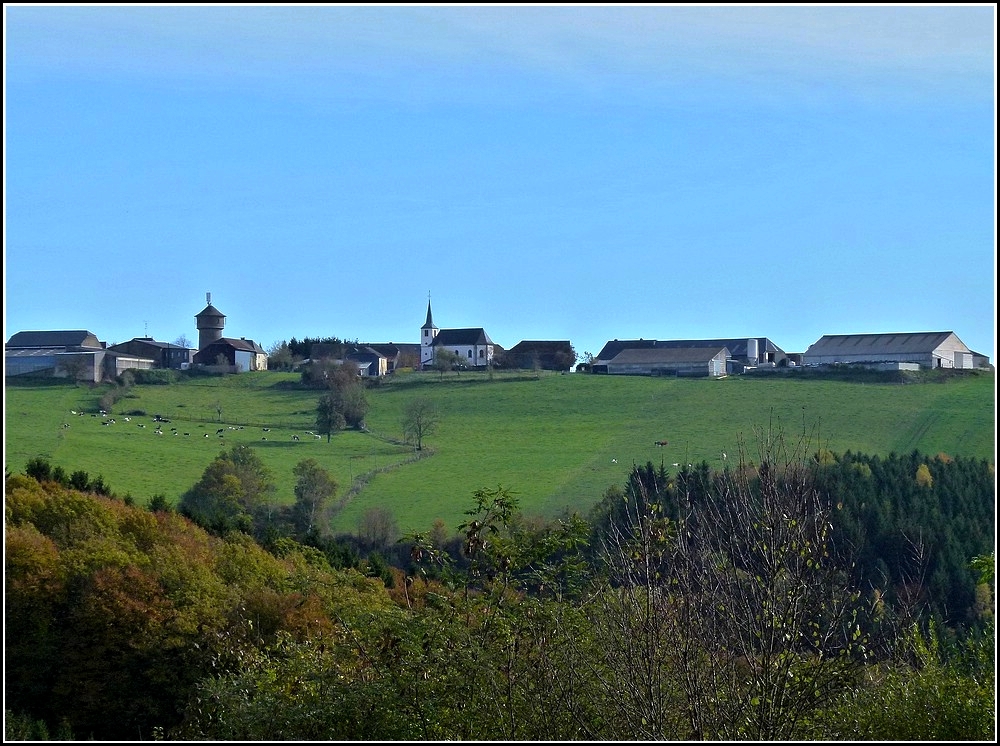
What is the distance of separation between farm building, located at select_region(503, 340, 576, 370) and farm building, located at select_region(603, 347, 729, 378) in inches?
126

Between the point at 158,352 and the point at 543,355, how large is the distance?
24429 mm

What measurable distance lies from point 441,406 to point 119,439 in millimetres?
14513

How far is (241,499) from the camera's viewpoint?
39.8 metres

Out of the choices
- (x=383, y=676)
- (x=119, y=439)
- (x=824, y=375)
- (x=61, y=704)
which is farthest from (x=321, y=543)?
(x=824, y=375)

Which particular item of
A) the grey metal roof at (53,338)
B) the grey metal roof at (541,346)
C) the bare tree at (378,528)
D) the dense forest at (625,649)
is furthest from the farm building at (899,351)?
the dense forest at (625,649)

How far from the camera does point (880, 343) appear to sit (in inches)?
2542

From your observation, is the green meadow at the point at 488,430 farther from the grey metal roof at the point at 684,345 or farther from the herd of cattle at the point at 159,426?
the grey metal roof at the point at 684,345

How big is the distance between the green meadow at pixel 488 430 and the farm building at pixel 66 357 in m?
2.67

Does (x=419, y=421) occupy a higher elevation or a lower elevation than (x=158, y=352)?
lower

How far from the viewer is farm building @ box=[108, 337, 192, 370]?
71.8 m

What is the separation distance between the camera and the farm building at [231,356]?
71.2 meters

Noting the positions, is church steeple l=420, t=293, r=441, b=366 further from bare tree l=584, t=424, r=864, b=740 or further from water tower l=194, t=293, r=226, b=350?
bare tree l=584, t=424, r=864, b=740

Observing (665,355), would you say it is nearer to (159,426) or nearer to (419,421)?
(419,421)

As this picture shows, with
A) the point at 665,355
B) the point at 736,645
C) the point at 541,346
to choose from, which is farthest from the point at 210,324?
the point at 736,645
